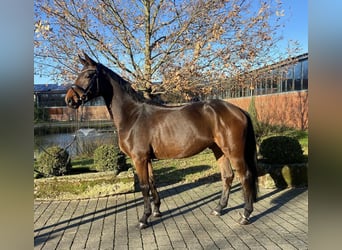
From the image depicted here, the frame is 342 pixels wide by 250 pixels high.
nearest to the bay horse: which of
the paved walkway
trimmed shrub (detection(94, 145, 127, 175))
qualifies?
the paved walkway

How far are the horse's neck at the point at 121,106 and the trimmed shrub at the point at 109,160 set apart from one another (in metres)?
1.57

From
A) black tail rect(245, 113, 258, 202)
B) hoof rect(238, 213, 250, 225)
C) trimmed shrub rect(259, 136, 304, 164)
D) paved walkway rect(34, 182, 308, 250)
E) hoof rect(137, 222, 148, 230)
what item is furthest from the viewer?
trimmed shrub rect(259, 136, 304, 164)

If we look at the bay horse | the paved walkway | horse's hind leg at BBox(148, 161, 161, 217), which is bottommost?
the paved walkway

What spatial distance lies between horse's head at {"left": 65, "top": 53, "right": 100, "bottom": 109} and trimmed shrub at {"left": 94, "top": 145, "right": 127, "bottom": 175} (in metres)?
1.84

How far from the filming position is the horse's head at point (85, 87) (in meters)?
3.91

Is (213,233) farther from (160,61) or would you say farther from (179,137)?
(160,61)

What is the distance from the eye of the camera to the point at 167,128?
13.7ft

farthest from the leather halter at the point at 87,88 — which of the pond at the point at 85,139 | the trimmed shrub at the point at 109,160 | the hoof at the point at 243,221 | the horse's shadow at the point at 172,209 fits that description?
the pond at the point at 85,139

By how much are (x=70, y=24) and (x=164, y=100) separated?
12.8 feet

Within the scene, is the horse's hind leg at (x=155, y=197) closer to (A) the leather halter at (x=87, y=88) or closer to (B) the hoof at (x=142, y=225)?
(B) the hoof at (x=142, y=225)

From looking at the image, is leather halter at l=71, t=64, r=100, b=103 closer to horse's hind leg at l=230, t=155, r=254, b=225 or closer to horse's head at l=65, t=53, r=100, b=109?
horse's head at l=65, t=53, r=100, b=109

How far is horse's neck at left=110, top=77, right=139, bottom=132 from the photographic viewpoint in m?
4.21
